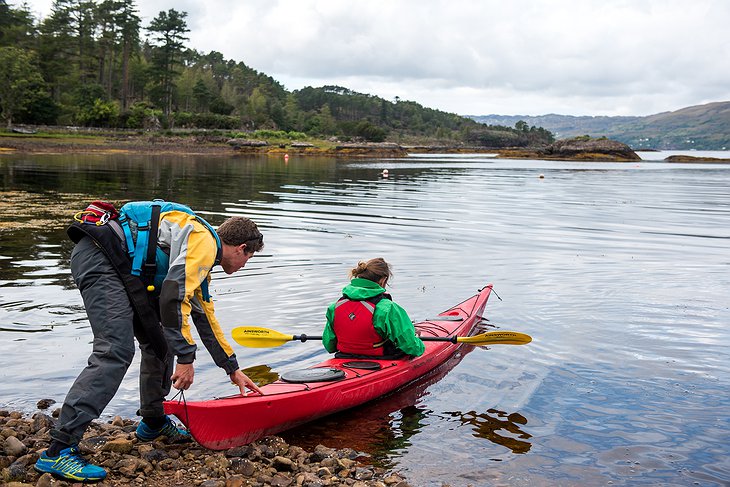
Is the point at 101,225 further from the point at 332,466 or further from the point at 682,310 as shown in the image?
the point at 682,310

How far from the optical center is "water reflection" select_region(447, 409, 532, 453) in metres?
6.88

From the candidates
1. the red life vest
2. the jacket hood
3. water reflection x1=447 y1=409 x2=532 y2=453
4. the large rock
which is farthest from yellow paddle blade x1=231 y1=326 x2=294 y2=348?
the large rock

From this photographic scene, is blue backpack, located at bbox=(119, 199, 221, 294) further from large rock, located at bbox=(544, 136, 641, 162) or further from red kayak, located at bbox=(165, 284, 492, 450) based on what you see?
large rock, located at bbox=(544, 136, 641, 162)

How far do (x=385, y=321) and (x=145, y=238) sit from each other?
334 centimetres

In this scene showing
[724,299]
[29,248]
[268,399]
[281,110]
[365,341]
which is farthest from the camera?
[281,110]

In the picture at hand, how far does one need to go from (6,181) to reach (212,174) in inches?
576

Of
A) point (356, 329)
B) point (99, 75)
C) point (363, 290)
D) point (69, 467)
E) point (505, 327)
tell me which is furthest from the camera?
point (99, 75)

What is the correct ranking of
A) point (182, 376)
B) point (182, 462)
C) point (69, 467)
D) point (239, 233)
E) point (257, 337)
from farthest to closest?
1. point (257, 337)
2. point (182, 462)
3. point (239, 233)
4. point (182, 376)
5. point (69, 467)

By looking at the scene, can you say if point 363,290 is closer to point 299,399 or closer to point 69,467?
point 299,399

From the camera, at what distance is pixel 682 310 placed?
488 inches

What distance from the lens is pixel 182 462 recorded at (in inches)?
221

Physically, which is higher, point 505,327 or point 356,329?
point 356,329

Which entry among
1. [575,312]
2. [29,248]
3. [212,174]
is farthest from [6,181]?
[575,312]

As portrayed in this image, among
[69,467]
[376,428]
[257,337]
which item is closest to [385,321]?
[376,428]
